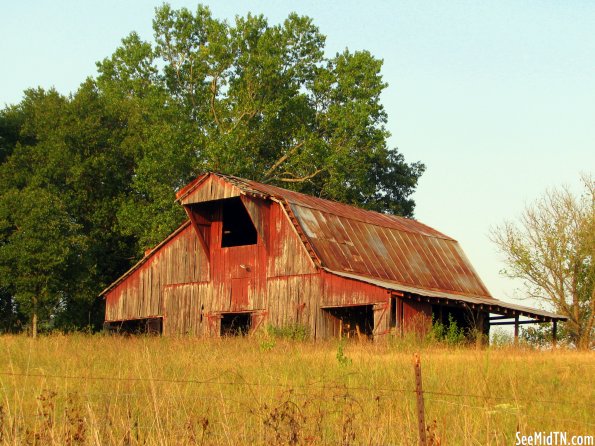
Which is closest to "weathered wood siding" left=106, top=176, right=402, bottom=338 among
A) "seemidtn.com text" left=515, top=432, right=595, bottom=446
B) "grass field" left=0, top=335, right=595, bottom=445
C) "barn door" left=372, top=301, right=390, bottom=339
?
"barn door" left=372, top=301, right=390, bottom=339

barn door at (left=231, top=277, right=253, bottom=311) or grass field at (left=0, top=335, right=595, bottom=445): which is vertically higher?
barn door at (left=231, top=277, right=253, bottom=311)

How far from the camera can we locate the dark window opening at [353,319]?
2939 cm

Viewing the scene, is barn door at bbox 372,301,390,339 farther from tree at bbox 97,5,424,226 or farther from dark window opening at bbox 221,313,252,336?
tree at bbox 97,5,424,226

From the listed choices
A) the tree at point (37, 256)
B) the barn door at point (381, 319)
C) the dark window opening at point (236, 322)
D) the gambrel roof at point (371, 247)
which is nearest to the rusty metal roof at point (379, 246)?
the gambrel roof at point (371, 247)

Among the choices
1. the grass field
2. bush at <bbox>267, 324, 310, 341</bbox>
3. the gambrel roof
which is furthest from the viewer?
the gambrel roof

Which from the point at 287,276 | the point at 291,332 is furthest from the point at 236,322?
the point at 291,332

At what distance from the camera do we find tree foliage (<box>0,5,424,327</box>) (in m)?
45.9

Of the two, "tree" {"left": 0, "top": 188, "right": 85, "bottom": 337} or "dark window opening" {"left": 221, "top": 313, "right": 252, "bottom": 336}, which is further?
"tree" {"left": 0, "top": 188, "right": 85, "bottom": 337}

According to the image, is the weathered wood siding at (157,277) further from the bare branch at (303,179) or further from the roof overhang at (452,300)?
the bare branch at (303,179)

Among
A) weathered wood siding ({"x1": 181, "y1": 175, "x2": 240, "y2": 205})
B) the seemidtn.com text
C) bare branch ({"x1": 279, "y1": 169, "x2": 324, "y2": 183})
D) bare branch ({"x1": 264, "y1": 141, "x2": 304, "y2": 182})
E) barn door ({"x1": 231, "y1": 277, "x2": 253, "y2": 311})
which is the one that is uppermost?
bare branch ({"x1": 264, "y1": 141, "x2": 304, "y2": 182})

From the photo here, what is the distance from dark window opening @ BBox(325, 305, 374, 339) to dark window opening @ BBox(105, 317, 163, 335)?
8.68 metres

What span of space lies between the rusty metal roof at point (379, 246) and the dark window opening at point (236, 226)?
1711 millimetres

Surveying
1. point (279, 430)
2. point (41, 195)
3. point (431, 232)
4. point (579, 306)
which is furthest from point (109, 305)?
point (279, 430)

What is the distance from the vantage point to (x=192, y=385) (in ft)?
44.3
